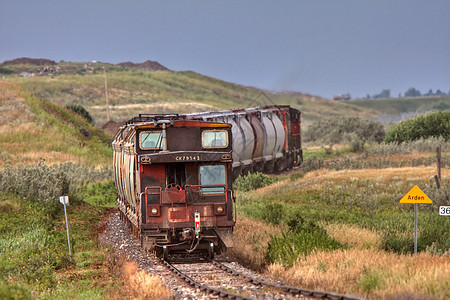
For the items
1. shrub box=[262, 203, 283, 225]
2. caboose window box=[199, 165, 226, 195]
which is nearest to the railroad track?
caboose window box=[199, 165, 226, 195]

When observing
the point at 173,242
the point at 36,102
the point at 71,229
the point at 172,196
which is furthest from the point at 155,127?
the point at 36,102

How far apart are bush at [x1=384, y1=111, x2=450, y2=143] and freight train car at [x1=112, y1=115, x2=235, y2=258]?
4377 cm

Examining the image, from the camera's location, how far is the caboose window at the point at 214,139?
57.2 ft

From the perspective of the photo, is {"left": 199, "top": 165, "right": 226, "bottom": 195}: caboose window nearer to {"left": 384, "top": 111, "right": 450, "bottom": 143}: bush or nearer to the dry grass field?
the dry grass field

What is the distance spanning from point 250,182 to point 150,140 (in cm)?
2046

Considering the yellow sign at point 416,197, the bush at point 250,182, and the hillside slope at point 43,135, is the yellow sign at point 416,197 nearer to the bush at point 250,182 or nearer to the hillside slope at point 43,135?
the bush at point 250,182

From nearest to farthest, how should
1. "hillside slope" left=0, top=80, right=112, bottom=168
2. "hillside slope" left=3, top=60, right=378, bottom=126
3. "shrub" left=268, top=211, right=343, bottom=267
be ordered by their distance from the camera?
"shrub" left=268, top=211, right=343, bottom=267 → "hillside slope" left=0, top=80, right=112, bottom=168 → "hillside slope" left=3, top=60, right=378, bottom=126

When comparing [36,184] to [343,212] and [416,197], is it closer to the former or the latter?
[343,212]

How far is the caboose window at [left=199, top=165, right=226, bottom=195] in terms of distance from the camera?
1703 centimetres

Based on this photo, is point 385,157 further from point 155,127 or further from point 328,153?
point 155,127

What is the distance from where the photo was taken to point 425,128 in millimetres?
60031

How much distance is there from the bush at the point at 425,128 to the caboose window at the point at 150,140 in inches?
1752

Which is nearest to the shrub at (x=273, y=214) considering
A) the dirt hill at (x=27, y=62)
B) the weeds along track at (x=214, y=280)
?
the weeds along track at (x=214, y=280)

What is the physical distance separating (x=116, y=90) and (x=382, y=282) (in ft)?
403
